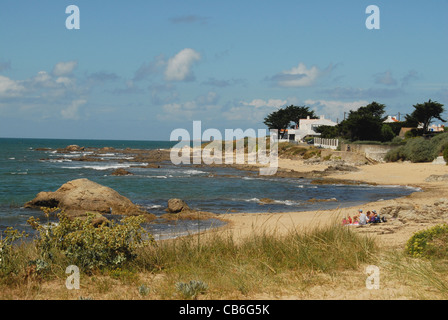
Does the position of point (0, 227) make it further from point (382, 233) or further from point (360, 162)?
point (360, 162)

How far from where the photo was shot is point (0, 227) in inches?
682

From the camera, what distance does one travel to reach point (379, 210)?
20188 mm

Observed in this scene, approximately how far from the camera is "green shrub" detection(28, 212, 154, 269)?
7660mm

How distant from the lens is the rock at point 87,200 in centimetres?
2069

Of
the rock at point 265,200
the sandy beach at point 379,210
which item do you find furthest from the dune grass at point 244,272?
the rock at point 265,200

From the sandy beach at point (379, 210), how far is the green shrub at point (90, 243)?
2.66 meters

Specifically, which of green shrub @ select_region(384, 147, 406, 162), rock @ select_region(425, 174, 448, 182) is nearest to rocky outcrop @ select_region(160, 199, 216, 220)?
rock @ select_region(425, 174, 448, 182)

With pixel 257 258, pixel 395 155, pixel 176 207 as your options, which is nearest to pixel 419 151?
pixel 395 155

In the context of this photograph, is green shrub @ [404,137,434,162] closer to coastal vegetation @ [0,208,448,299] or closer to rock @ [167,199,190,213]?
rock @ [167,199,190,213]

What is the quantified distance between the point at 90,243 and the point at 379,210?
51.2 feet

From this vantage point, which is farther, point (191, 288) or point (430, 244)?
point (430, 244)

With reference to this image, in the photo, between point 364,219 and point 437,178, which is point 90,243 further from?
point 437,178

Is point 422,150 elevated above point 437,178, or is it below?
above
